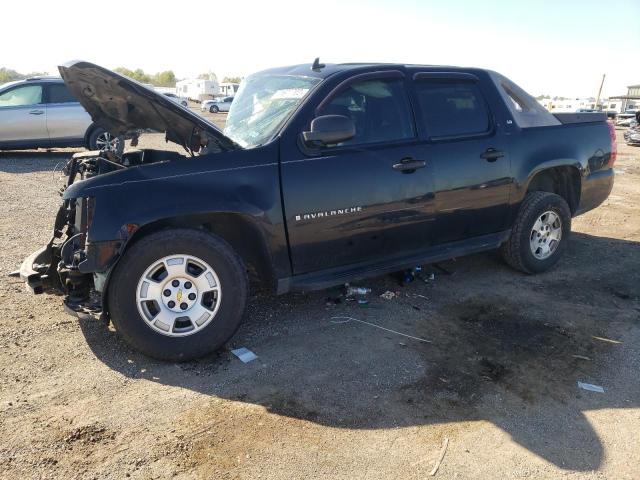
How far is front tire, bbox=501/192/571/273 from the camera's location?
506 cm

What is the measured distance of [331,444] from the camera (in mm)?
2748

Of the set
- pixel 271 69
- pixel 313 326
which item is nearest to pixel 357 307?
pixel 313 326

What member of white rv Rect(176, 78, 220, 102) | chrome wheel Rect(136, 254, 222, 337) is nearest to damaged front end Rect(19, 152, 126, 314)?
chrome wheel Rect(136, 254, 222, 337)

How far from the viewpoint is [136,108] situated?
12.7 feet

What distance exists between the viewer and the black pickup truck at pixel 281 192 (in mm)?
3346

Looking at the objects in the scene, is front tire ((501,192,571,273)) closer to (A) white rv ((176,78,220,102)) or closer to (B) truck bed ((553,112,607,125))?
(B) truck bed ((553,112,607,125))

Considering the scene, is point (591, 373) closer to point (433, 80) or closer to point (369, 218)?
point (369, 218)

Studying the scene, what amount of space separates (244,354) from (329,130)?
166cm

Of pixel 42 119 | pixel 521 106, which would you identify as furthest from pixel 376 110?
pixel 42 119

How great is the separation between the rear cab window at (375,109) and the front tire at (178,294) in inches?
50.0

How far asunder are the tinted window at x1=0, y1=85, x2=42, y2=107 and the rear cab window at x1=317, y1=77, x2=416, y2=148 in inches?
414

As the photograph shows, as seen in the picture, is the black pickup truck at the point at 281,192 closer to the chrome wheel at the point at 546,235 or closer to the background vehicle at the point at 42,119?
the chrome wheel at the point at 546,235

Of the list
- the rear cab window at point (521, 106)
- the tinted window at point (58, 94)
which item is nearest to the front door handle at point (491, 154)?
the rear cab window at point (521, 106)

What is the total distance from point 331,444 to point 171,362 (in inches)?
51.6
